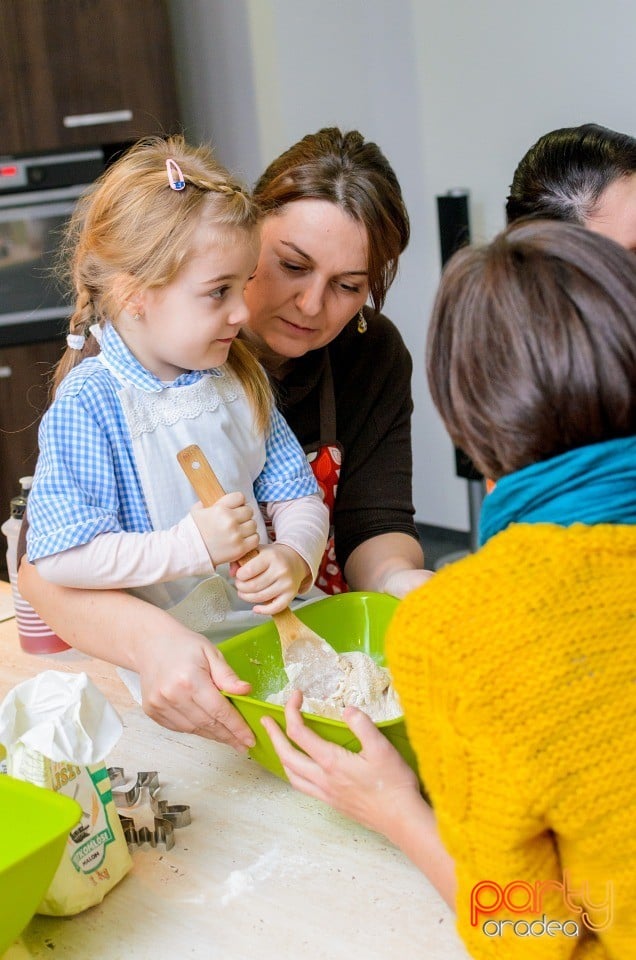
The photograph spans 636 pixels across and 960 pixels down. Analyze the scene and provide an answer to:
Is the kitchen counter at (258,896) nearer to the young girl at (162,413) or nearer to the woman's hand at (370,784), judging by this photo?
the woman's hand at (370,784)

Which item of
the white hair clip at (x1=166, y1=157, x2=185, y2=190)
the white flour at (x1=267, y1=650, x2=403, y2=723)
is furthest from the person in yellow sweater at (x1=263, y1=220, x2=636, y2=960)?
the white hair clip at (x1=166, y1=157, x2=185, y2=190)

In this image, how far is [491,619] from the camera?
2.47ft

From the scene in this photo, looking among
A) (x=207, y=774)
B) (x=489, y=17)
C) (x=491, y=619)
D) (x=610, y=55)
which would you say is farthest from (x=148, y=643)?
(x=489, y=17)

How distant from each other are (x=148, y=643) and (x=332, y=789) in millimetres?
303

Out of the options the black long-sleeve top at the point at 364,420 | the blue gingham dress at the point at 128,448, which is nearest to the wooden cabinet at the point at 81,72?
the black long-sleeve top at the point at 364,420

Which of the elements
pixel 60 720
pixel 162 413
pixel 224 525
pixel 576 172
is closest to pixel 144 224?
pixel 162 413

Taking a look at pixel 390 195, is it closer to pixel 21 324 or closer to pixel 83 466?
pixel 83 466

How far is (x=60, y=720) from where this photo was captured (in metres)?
0.93

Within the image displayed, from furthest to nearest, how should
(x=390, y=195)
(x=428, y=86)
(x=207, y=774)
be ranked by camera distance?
(x=428, y=86)
(x=390, y=195)
(x=207, y=774)

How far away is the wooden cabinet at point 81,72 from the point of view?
327 centimetres

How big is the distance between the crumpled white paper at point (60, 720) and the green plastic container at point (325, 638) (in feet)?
0.49

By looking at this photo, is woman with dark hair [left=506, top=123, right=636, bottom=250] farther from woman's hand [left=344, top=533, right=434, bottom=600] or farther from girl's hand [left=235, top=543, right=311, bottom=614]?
girl's hand [left=235, top=543, right=311, bottom=614]

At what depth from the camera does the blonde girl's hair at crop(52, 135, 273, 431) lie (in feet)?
4.08

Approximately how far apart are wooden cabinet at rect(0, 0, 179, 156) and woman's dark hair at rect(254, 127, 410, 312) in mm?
1922
